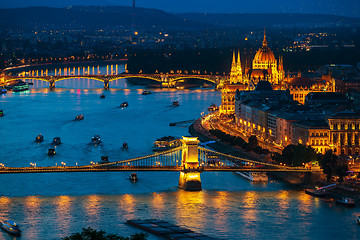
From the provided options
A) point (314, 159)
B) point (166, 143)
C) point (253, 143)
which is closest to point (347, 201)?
point (314, 159)

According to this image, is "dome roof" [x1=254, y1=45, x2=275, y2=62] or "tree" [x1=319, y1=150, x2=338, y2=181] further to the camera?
"dome roof" [x1=254, y1=45, x2=275, y2=62]

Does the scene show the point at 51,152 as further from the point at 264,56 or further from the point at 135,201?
the point at 264,56

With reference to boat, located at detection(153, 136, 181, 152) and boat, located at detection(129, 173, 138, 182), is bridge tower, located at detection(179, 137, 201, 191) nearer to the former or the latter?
boat, located at detection(129, 173, 138, 182)

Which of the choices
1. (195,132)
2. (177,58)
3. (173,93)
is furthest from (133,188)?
(177,58)

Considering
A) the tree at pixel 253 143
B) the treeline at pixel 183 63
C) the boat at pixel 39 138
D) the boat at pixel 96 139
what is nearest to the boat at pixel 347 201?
the tree at pixel 253 143

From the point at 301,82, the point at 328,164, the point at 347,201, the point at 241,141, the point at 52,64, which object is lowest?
the point at 52,64

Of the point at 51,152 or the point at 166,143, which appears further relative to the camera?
the point at 166,143

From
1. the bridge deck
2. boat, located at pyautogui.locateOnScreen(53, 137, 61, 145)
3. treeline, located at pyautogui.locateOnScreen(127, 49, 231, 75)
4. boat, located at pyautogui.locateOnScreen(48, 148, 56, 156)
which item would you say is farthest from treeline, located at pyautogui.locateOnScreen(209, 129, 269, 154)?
treeline, located at pyautogui.locateOnScreen(127, 49, 231, 75)
